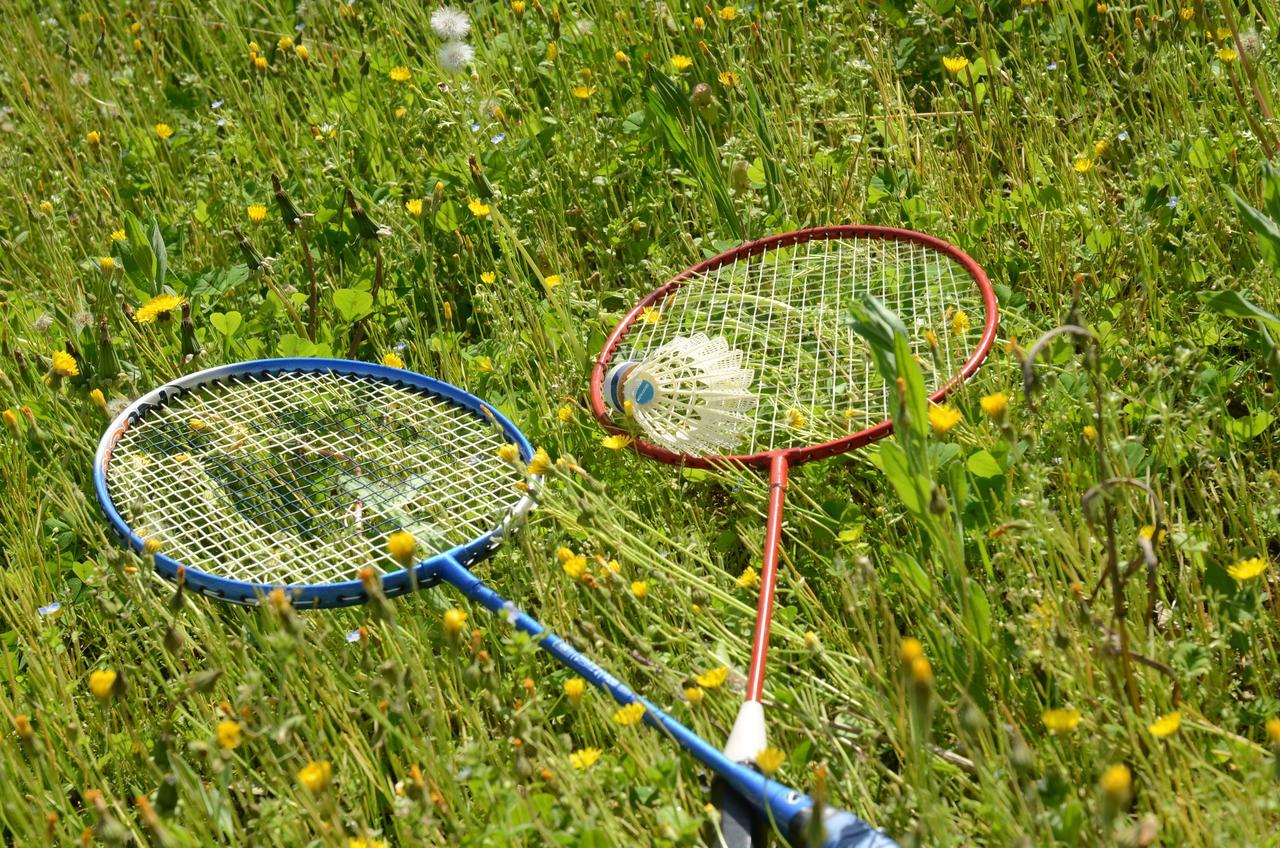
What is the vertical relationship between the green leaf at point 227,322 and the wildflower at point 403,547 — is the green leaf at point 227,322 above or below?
below

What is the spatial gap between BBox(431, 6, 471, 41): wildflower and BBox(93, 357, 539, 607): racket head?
157cm

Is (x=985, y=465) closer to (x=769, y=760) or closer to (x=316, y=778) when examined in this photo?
(x=769, y=760)

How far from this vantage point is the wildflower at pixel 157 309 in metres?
2.84

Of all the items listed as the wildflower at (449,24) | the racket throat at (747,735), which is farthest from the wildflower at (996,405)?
the wildflower at (449,24)

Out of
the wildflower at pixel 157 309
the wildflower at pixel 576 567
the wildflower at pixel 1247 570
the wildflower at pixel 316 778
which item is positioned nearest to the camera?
the wildflower at pixel 316 778

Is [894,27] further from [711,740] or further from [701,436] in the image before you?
[711,740]

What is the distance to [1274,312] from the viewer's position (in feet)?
7.70

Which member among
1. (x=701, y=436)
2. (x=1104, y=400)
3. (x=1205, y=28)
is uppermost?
(x=1205, y=28)

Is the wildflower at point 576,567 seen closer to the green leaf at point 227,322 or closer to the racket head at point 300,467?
the racket head at point 300,467

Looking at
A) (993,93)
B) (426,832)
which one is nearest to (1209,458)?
(993,93)

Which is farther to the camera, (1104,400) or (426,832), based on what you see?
(1104,400)

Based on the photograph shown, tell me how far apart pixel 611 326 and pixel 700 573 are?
780mm

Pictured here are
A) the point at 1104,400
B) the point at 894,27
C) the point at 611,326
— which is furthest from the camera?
the point at 894,27

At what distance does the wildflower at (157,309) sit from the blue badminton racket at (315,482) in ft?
1.46
